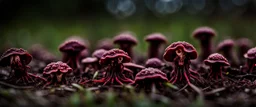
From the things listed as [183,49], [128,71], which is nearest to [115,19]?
[128,71]

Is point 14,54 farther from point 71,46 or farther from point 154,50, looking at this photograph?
point 154,50

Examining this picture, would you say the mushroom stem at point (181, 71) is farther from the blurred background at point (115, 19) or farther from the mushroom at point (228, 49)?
the blurred background at point (115, 19)

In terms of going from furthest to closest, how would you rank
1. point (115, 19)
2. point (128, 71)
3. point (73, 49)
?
point (115, 19) < point (73, 49) < point (128, 71)

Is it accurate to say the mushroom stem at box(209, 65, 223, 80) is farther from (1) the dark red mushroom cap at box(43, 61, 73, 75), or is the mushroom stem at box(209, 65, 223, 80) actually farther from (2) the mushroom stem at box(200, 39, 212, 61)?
(1) the dark red mushroom cap at box(43, 61, 73, 75)

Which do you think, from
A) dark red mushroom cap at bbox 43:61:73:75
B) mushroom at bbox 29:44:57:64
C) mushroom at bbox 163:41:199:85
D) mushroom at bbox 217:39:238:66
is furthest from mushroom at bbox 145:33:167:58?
mushroom at bbox 29:44:57:64

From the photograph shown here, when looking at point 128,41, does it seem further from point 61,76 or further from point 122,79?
point 61,76

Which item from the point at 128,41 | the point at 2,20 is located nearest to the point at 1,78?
the point at 128,41
